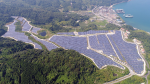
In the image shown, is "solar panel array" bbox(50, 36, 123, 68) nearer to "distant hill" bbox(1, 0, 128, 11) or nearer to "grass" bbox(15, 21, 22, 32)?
"grass" bbox(15, 21, 22, 32)

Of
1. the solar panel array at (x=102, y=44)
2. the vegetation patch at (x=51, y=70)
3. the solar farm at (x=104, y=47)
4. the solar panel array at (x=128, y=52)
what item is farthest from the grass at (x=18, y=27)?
the solar panel array at (x=128, y=52)

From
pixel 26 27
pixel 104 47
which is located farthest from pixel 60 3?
pixel 104 47

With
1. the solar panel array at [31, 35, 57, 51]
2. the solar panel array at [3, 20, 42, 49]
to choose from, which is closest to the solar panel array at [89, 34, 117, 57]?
the solar panel array at [31, 35, 57, 51]

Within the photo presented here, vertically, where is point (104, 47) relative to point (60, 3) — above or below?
below

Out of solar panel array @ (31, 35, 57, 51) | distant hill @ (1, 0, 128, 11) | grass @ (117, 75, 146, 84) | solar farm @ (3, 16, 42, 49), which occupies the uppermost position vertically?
distant hill @ (1, 0, 128, 11)

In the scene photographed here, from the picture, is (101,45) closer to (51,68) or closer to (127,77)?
(127,77)

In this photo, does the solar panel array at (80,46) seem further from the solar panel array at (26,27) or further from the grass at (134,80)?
the solar panel array at (26,27)

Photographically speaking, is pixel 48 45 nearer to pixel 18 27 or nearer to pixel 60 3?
pixel 18 27
